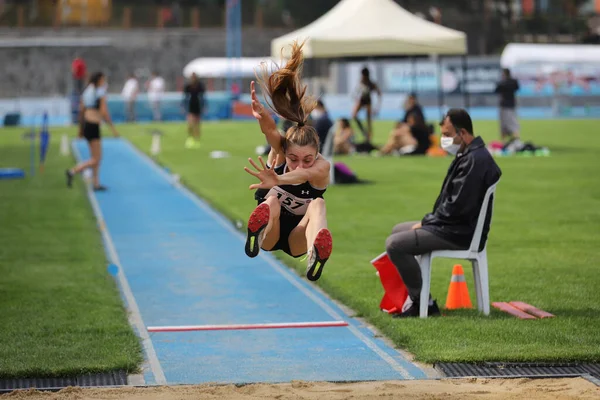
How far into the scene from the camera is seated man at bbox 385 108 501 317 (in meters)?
9.97

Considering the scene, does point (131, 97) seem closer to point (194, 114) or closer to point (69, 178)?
point (194, 114)

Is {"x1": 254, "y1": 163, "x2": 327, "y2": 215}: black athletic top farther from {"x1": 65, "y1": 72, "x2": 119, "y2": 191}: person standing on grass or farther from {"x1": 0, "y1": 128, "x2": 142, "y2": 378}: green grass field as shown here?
{"x1": 65, "y1": 72, "x2": 119, "y2": 191}: person standing on grass

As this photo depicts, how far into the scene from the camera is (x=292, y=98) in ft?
27.6

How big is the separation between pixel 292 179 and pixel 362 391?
1600 mm

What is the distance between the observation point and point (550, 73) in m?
50.1

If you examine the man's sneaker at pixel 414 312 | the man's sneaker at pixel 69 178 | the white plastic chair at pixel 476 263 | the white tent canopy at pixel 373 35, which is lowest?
the man's sneaker at pixel 69 178

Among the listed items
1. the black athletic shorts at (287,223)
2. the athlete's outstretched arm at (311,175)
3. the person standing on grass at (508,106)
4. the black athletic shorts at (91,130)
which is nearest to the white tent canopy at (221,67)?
the person standing on grass at (508,106)

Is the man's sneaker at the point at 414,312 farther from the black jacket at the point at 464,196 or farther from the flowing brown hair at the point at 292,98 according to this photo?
the flowing brown hair at the point at 292,98

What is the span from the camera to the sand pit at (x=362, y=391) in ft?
24.7

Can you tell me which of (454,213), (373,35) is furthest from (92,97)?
(454,213)

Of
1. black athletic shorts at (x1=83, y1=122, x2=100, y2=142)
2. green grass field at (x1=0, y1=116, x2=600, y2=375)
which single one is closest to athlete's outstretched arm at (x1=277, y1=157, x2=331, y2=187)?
green grass field at (x1=0, y1=116, x2=600, y2=375)

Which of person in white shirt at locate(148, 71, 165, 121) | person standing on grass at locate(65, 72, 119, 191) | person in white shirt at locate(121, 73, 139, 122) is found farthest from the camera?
person in white shirt at locate(148, 71, 165, 121)

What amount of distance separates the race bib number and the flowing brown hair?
368 mm

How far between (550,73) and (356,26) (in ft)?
75.9
